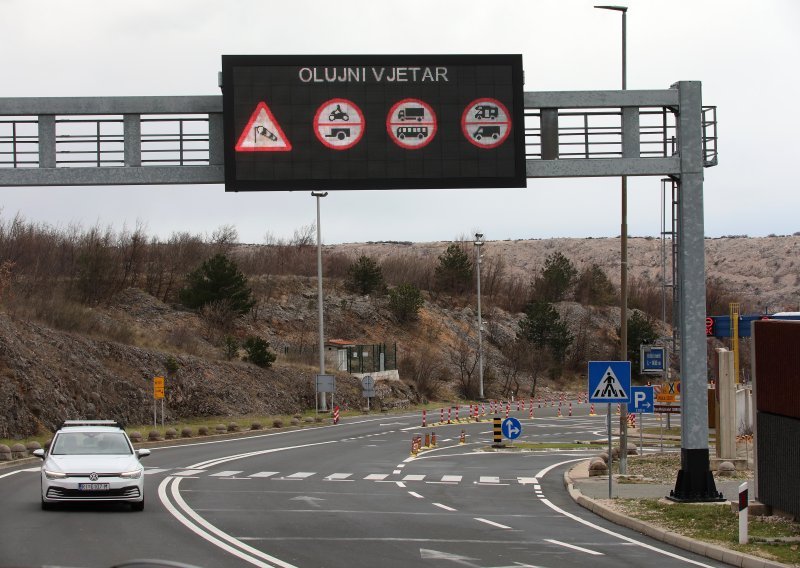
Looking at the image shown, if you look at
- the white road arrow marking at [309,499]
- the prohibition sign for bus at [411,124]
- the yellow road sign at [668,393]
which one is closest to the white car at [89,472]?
the white road arrow marking at [309,499]

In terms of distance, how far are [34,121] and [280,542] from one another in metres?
9.88

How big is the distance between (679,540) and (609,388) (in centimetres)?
627

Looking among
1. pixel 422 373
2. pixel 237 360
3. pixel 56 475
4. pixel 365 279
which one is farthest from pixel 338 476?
pixel 365 279

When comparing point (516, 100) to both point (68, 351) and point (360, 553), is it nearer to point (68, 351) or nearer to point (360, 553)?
point (360, 553)

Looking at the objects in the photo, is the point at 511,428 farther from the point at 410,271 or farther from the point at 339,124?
the point at 410,271

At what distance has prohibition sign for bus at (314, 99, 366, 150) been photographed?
2164 cm

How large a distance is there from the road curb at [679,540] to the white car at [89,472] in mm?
8551

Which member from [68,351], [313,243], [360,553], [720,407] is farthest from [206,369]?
[313,243]

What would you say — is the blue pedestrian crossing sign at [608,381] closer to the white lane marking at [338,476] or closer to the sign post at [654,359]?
the white lane marking at [338,476]

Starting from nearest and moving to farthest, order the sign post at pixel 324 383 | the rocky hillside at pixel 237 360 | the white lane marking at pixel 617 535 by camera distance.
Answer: the white lane marking at pixel 617 535
the rocky hillside at pixel 237 360
the sign post at pixel 324 383

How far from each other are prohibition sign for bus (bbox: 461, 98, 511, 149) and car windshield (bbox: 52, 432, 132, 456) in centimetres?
877

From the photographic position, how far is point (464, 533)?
60.1 ft

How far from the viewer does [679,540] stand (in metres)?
17.1

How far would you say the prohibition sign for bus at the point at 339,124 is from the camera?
21641 mm
